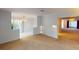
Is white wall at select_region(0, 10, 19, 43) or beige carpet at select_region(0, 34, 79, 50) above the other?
white wall at select_region(0, 10, 19, 43)

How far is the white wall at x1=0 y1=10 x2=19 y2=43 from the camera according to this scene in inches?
247

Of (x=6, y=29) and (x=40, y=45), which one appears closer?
(x=40, y=45)

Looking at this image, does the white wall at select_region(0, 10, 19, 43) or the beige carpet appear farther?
the white wall at select_region(0, 10, 19, 43)

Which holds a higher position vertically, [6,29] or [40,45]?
[6,29]

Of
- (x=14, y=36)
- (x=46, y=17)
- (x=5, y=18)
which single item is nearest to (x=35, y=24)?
(x=46, y=17)

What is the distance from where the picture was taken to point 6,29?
665 centimetres

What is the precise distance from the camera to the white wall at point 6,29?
6.29 meters

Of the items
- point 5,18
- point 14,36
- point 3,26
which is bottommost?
point 14,36

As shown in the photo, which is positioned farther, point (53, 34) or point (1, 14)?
point (53, 34)
